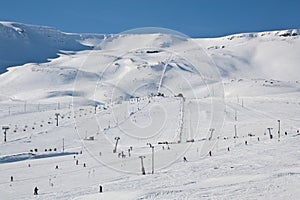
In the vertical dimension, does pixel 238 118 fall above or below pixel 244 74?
below

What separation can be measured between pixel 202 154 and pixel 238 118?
681 inches

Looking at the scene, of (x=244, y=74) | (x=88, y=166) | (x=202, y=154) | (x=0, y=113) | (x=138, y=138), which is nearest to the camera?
(x=88, y=166)

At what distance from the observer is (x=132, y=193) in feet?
47.4

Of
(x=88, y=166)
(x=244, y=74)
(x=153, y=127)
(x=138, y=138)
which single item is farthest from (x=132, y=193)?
(x=244, y=74)

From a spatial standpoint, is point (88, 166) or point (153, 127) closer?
point (88, 166)

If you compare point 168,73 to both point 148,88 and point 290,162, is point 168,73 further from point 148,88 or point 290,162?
point 290,162

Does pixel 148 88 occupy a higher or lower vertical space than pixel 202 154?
higher

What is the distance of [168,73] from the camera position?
107 metres

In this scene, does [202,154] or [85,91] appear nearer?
[202,154]

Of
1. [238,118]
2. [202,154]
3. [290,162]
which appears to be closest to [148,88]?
[238,118]

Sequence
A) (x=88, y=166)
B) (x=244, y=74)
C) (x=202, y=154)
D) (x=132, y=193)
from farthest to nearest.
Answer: (x=244, y=74)
(x=202, y=154)
(x=88, y=166)
(x=132, y=193)

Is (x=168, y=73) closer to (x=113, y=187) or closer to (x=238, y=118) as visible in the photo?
(x=238, y=118)

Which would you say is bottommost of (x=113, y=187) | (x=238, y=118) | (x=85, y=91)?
(x=113, y=187)

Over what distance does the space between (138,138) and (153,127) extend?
4787mm
